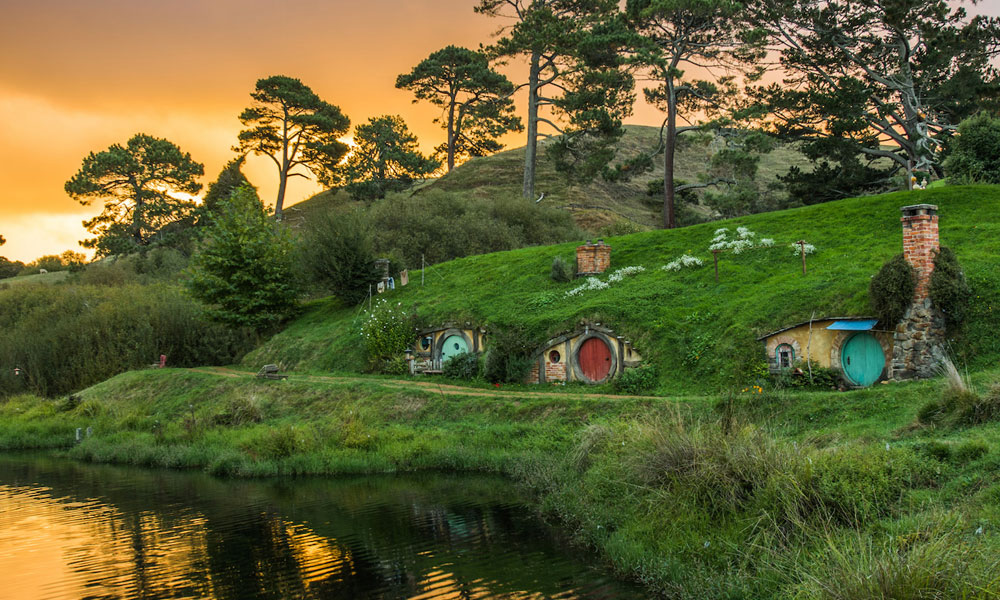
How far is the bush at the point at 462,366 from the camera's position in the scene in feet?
99.3

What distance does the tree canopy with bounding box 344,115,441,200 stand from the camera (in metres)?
67.5

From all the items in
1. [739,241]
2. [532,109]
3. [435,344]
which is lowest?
[435,344]

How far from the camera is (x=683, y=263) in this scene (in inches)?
1218

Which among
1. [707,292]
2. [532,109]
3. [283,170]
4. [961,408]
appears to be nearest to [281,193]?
[283,170]

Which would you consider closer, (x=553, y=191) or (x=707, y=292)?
(x=707, y=292)

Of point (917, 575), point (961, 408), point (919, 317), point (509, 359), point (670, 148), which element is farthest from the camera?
point (670, 148)

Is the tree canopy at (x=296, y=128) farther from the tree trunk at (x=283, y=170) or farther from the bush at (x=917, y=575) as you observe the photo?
the bush at (x=917, y=575)

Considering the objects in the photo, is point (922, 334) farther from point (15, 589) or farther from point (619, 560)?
point (15, 589)

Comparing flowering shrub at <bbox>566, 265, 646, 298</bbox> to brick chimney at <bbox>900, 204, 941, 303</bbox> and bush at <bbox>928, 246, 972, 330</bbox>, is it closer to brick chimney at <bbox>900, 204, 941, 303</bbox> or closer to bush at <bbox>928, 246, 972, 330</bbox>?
brick chimney at <bbox>900, 204, 941, 303</bbox>

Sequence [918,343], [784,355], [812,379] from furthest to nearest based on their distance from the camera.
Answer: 1. [784,355]
2. [812,379]
3. [918,343]

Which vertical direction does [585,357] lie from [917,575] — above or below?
above

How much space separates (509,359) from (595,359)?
11.5 ft

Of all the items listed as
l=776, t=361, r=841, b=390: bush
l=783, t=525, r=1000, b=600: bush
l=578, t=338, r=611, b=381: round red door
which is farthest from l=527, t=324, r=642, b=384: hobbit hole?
l=783, t=525, r=1000, b=600: bush

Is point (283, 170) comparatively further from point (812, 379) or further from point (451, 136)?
point (812, 379)
